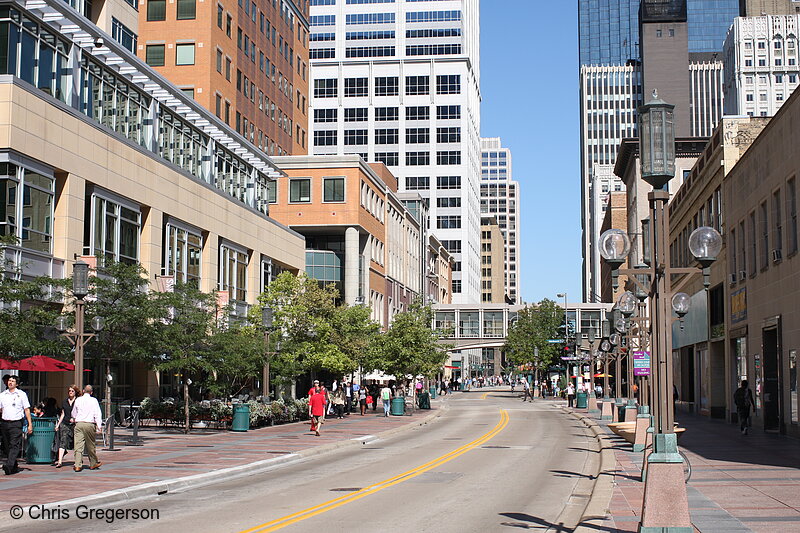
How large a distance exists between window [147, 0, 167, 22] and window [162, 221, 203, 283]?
20.5 metres

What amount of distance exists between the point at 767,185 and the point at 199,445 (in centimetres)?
2198

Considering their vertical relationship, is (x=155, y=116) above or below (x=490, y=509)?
above

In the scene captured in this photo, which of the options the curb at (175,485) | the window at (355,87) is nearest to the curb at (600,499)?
the curb at (175,485)

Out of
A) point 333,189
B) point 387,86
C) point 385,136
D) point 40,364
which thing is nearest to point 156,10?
point 333,189

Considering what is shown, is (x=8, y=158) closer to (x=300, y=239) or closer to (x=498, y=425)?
(x=498, y=425)

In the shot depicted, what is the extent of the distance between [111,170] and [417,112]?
120743 mm

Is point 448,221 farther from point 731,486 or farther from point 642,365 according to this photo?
point 731,486

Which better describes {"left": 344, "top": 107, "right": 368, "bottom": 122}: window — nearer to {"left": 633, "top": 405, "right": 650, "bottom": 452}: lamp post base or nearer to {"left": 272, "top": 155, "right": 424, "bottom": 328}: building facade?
{"left": 272, "top": 155, "right": 424, "bottom": 328}: building facade

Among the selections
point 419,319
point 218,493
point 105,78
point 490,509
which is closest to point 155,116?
point 105,78

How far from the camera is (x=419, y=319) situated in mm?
61781

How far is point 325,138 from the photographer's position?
518 ft

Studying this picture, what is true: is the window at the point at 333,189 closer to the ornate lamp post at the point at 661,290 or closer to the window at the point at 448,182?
the ornate lamp post at the point at 661,290

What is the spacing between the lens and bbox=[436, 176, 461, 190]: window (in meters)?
156

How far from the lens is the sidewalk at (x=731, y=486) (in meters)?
13.2
